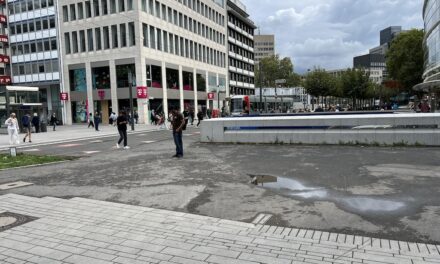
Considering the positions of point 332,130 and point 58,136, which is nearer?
point 332,130

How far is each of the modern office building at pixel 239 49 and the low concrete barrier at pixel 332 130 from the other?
66.4 m

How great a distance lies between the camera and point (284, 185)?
8.04 meters

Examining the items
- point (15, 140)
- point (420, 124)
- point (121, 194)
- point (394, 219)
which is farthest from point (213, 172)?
point (15, 140)

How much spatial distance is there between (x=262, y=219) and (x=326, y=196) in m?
1.71

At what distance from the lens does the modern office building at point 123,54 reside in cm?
4753

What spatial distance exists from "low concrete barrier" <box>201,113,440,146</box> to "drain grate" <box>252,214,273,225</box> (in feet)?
30.7

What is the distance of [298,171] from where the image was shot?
376 inches

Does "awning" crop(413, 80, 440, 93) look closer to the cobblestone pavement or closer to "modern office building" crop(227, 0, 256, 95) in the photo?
the cobblestone pavement

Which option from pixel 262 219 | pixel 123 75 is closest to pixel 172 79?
pixel 123 75

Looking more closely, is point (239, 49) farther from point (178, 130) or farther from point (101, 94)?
point (178, 130)

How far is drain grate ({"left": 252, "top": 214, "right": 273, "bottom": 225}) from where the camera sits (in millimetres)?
5688

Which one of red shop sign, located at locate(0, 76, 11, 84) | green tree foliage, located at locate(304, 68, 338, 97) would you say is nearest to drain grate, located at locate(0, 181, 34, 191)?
red shop sign, located at locate(0, 76, 11, 84)

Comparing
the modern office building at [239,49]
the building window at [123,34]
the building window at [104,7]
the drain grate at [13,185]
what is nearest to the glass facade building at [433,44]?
the building window at [123,34]

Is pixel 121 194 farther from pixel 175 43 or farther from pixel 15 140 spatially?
pixel 175 43
